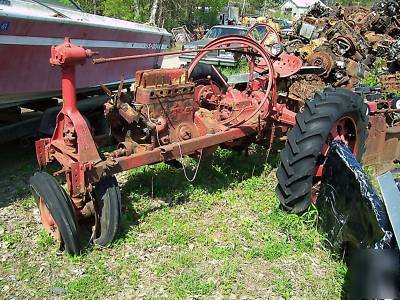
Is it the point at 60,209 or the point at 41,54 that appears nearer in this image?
the point at 60,209

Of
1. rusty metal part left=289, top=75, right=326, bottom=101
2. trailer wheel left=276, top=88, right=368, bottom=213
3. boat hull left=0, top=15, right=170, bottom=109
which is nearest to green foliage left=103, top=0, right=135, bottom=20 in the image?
rusty metal part left=289, top=75, right=326, bottom=101

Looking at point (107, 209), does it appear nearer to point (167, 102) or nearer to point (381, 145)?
point (167, 102)

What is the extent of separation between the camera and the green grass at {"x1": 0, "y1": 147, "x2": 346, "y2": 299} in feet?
10.7

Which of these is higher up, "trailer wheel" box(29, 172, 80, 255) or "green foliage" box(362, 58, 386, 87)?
"green foliage" box(362, 58, 386, 87)

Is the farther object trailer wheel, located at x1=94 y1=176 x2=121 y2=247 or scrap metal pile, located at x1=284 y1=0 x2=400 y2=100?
scrap metal pile, located at x1=284 y1=0 x2=400 y2=100

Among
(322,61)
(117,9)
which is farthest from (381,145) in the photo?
(117,9)

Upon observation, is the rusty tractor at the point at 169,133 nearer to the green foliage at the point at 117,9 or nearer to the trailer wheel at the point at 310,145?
the trailer wheel at the point at 310,145

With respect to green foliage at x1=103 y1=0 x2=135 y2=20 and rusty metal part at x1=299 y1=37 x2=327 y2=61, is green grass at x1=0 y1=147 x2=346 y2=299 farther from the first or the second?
green foliage at x1=103 y1=0 x2=135 y2=20

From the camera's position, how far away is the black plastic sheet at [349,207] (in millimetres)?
2609

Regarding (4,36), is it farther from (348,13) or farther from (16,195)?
(348,13)

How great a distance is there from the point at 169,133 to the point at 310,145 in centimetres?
125

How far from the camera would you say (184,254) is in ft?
12.0

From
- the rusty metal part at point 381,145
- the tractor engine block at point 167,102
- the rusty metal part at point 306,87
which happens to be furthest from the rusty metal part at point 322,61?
the tractor engine block at point 167,102

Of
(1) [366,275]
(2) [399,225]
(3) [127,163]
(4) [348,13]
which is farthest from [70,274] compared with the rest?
(4) [348,13]
